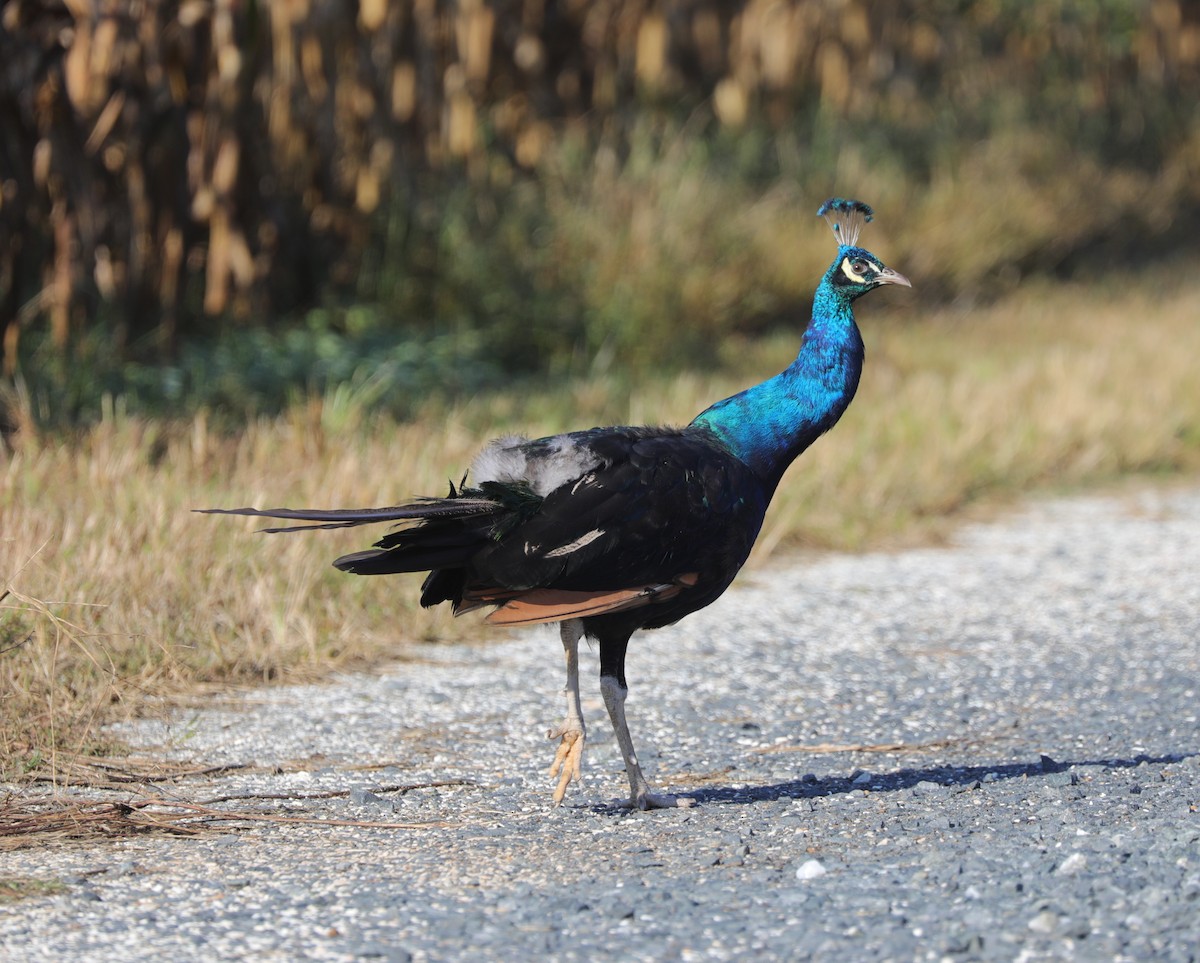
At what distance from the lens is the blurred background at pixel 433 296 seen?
18.5 ft

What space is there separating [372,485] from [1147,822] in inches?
132

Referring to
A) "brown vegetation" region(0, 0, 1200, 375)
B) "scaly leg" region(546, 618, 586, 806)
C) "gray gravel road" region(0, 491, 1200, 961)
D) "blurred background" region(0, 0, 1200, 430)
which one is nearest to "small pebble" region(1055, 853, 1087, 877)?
"gray gravel road" region(0, 491, 1200, 961)

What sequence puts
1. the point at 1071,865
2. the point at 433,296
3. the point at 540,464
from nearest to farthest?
the point at 1071,865
the point at 540,464
the point at 433,296

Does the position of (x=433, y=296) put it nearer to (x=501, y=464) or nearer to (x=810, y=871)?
(x=501, y=464)

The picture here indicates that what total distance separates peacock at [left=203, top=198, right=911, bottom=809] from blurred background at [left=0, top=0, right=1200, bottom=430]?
3.25 m

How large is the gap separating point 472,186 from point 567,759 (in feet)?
22.6

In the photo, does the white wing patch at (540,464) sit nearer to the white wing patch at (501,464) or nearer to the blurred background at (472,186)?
the white wing patch at (501,464)

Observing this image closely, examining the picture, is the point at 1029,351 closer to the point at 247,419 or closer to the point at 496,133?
→ the point at 496,133

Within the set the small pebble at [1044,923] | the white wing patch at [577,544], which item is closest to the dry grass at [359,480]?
the white wing patch at [577,544]

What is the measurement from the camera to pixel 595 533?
4.02m

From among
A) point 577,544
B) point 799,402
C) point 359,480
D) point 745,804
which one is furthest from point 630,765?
point 359,480

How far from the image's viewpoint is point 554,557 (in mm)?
3994

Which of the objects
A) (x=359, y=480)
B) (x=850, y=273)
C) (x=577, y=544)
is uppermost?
(x=850, y=273)

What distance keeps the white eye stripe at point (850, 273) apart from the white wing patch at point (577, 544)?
104 cm
